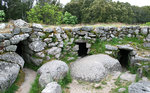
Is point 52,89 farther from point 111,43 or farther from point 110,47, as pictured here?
point 111,43

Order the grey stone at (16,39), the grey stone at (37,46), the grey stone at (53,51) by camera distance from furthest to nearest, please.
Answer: the grey stone at (53,51) → the grey stone at (37,46) → the grey stone at (16,39)

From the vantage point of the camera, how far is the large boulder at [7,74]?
4.91 m

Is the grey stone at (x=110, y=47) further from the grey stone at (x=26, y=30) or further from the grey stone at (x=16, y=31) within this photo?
the grey stone at (x=16, y=31)

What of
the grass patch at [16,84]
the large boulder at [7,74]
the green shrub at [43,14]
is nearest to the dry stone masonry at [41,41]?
the large boulder at [7,74]

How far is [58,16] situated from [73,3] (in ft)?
53.1

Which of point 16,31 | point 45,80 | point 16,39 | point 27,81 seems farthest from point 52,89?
point 16,31

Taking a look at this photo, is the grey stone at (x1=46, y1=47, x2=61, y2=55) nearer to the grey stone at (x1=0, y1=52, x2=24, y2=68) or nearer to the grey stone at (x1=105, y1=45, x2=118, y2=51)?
the grey stone at (x1=0, y1=52, x2=24, y2=68)

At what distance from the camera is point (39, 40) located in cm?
718

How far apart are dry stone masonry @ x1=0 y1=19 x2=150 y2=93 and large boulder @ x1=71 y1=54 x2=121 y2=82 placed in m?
1.14

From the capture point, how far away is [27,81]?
623 centimetres

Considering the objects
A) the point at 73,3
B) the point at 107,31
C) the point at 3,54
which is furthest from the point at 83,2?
the point at 3,54

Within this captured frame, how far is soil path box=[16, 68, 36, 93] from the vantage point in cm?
553

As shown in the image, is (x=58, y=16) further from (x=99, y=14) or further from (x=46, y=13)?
(x=99, y=14)

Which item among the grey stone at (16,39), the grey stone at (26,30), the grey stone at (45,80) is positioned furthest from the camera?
the grey stone at (26,30)
